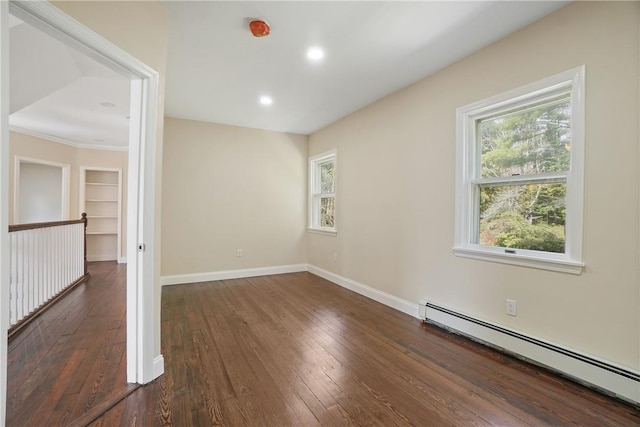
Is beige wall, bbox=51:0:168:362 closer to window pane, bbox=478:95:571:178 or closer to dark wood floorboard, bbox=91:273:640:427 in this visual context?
dark wood floorboard, bbox=91:273:640:427

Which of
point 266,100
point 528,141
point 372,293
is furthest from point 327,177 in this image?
point 528,141

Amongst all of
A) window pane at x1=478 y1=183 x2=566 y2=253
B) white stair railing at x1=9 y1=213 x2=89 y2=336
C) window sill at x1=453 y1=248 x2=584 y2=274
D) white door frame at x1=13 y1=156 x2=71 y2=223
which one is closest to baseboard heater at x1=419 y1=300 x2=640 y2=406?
window sill at x1=453 y1=248 x2=584 y2=274

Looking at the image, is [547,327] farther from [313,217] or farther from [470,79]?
[313,217]

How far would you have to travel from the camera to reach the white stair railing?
2.76 metres

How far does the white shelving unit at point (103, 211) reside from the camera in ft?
20.7

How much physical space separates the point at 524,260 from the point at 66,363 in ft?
11.7

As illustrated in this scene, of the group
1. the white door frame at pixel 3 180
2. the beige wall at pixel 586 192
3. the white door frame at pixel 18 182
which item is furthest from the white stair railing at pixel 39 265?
the beige wall at pixel 586 192

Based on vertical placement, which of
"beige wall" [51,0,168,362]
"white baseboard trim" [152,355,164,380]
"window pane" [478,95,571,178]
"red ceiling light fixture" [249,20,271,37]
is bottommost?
"white baseboard trim" [152,355,164,380]

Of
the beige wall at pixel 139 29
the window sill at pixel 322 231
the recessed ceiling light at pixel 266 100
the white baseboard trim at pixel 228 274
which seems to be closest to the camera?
the beige wall at pixel 139 29

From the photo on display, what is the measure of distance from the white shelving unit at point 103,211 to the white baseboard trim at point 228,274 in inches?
113

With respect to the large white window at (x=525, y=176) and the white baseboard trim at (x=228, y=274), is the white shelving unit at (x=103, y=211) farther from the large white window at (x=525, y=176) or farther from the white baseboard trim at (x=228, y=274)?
the large white window at (x=525, y=176)

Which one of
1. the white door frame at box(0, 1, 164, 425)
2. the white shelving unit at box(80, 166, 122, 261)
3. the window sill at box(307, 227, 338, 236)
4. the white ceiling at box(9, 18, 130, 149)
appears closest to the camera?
the white door frame at box(0, 1, 164, 425)

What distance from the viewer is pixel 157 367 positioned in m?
1.96

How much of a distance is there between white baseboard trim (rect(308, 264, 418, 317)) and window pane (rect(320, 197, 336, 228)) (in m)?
0.80
